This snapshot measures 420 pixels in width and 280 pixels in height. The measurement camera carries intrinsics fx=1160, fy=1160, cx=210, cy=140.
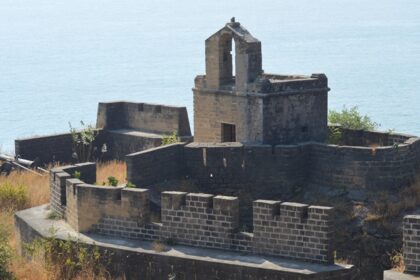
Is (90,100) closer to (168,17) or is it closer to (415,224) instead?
(415,224)

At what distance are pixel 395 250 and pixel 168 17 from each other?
146987mm

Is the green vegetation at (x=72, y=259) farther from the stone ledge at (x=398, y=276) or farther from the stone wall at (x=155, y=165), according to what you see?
the stone ledge at (x=398, y=276)

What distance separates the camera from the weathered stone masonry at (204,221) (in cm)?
2125

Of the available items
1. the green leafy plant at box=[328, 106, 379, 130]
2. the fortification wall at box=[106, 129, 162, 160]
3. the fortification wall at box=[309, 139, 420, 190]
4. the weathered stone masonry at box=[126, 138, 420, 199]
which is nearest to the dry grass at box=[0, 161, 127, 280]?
the fortification wall at box=[106, 129, 162, 160]

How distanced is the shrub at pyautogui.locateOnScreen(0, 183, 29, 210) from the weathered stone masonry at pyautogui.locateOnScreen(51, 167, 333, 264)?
3.77m

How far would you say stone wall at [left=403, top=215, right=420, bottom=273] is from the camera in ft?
66.1

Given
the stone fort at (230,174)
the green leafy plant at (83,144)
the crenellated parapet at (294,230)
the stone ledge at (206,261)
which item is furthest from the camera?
the green leafy plant at (83,144)

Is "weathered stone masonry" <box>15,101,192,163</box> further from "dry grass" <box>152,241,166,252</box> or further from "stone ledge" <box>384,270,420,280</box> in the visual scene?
"stone ledge" <box>384,270,420,280</box>

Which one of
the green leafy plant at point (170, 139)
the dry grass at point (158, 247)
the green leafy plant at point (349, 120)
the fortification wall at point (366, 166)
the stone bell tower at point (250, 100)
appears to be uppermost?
the stone bell tower at point (250, 100)

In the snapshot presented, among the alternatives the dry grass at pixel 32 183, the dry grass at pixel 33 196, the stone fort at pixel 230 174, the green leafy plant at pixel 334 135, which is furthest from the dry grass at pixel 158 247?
the green leafy plant at pixel 334 135

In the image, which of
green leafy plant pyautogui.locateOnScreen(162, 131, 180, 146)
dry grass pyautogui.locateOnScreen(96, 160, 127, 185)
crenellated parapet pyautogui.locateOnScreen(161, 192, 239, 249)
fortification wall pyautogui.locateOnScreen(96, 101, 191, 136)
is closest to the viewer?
crenellated parapet pyautogui.locateOnScreen(161, 192, 239, 249)

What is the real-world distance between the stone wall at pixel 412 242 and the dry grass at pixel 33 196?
245 inches

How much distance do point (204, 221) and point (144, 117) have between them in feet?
37.5

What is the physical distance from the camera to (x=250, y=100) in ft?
91.7
